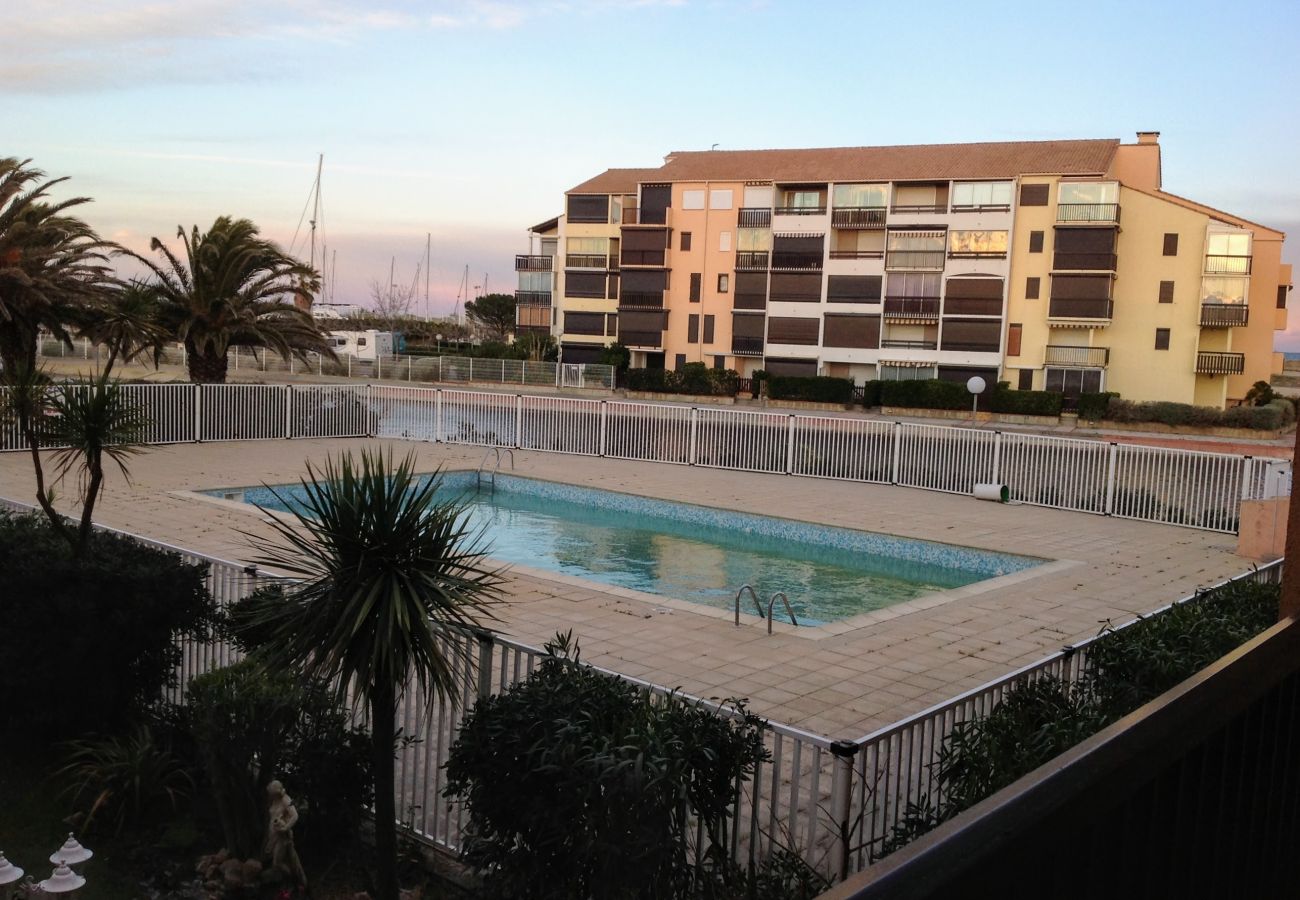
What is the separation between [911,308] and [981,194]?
589 centimetres

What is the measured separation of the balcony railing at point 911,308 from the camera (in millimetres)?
50625

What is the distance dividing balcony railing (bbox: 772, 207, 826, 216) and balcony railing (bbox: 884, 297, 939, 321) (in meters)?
5.59

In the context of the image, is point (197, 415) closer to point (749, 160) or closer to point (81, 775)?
point (81, 775)

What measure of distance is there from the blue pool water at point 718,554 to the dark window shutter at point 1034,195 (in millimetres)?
37327

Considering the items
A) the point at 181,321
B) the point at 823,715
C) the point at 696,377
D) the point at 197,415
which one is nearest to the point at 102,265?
the point at 181,321

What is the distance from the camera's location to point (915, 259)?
51.3 metres

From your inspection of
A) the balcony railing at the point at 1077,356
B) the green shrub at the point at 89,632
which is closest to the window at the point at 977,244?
the balcony railing at the point at 1077,356

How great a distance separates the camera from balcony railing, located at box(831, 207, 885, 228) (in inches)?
2050

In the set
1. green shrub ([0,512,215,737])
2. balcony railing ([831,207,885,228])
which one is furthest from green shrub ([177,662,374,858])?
balcony railing ([831,207,885,228])

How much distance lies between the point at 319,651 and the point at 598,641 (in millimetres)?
4440


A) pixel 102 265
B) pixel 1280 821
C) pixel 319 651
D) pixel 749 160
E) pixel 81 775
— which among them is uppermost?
pixel 749 160

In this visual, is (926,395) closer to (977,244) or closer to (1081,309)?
(1081,309)

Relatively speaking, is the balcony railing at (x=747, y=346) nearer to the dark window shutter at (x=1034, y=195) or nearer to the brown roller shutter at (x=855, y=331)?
the brown roller shutter at (x=855, y=331)

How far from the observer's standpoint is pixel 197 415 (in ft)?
70.6
